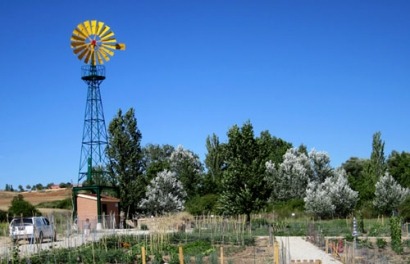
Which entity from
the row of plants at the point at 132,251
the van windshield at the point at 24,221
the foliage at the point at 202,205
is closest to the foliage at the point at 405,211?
the foliage at the point at 202,205

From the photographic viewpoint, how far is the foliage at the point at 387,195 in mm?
59469

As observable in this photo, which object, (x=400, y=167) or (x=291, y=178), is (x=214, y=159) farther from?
(x=400, y=167)

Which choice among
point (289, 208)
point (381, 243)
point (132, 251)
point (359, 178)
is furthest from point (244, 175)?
point (359, 178)

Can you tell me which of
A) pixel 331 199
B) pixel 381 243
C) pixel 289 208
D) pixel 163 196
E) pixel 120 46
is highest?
pixel 120 46

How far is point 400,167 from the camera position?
236 feet

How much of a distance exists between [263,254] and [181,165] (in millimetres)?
51743

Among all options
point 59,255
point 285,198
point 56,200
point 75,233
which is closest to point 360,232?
point 75,233

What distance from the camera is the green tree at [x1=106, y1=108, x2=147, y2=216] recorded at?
55719 millimetres

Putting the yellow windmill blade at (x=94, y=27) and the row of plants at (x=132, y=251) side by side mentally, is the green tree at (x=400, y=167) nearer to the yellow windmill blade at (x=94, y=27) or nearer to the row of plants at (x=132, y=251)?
the yellow windmill blade at (x=94, y=27)

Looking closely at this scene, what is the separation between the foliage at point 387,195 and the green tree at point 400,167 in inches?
284

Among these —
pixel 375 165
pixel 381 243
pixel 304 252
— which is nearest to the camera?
pixel 304 252

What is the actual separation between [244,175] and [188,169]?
105ft

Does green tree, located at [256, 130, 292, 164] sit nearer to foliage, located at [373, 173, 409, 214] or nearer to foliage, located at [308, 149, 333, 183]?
foliage, located at [308, 149, 333, 183]

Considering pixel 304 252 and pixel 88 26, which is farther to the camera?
pixel 88 26
